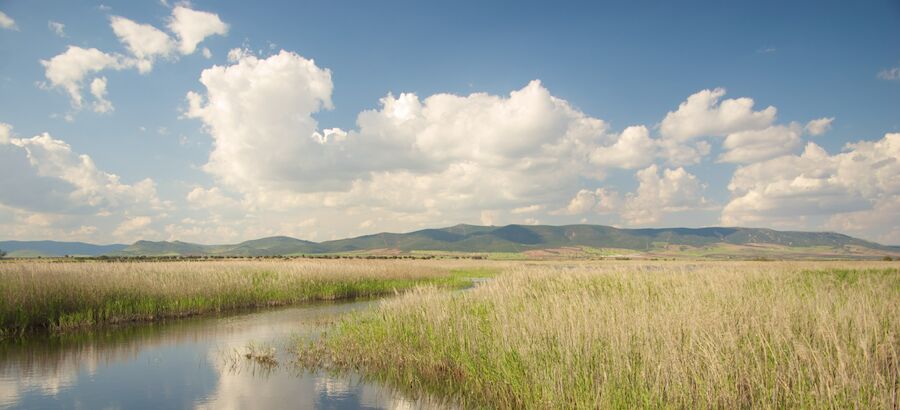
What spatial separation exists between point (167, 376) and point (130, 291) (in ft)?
35.1

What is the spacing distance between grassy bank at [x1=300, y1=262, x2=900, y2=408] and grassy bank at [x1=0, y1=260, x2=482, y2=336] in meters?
7.89

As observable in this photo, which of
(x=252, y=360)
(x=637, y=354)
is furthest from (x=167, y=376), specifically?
(x=637, y=354)

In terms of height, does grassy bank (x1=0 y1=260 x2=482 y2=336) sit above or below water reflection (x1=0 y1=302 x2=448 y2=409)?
above

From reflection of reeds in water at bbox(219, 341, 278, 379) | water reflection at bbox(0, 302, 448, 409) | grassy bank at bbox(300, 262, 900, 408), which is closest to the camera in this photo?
grassy bank at bbox(300, 262, 900, 408)

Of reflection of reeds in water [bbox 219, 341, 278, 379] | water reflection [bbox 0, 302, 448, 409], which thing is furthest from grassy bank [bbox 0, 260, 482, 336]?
reflection of reeds in water [bbox 219, 341, 278, 379]

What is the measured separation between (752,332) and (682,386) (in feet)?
7.70

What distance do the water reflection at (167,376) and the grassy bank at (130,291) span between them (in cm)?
188

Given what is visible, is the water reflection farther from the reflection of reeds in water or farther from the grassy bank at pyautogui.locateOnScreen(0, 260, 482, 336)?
the grassy bank at pyautogui.locateOnScreen(0, 260, 482, 336)

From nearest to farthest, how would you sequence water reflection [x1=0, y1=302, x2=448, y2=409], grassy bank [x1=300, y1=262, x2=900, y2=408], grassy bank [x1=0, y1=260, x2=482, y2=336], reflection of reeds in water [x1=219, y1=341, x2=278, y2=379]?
1. grassy bank [x1=300, y1=262, x2=900, y2=408]
2. water reflection [x1=0, y1=302, x2=448, y2=409]
3. reflection of reeds in water [x1=219, y1=341, x2=278, y2=379]
4. grassy bank [x1=0, y1=260, x2=482, y2=336]

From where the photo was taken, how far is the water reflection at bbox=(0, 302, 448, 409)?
951 cm

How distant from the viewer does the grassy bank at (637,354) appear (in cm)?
619

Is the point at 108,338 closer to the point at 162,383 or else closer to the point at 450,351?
the point at 162,383

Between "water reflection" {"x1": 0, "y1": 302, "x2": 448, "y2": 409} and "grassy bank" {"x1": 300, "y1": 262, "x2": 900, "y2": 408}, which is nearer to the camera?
"grassy bank" {"x1": 300, "y1": 262, "x2": 900, "y2": 408}

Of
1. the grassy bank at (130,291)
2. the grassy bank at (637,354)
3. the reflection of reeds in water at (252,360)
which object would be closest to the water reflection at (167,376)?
the reflection of reeds in water at (252,360)
